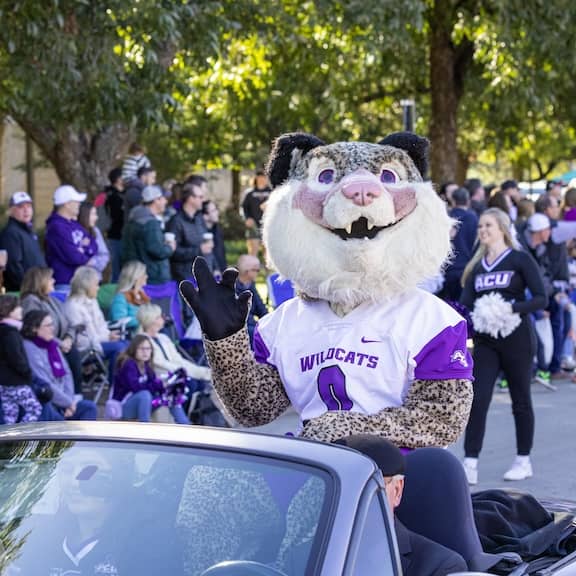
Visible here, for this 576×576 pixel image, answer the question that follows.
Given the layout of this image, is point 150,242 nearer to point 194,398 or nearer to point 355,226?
point 194,398

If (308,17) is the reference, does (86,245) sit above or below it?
below

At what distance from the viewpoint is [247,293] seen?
4.23 meters

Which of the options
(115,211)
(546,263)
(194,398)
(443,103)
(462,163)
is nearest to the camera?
(194,398)

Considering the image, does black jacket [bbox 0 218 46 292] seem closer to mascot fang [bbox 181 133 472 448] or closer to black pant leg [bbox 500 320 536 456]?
black pant leg [bbox 500 320 536 456]

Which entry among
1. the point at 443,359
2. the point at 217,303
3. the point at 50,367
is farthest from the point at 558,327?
the point at 217,303

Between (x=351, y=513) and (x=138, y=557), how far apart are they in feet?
1.75

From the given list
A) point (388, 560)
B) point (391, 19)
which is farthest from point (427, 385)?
point (391, 19)

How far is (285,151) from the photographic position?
4.93 meters

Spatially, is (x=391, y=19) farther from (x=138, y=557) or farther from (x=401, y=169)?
(x=138, y=557)

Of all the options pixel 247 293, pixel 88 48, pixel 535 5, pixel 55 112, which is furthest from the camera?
pixel 535 5

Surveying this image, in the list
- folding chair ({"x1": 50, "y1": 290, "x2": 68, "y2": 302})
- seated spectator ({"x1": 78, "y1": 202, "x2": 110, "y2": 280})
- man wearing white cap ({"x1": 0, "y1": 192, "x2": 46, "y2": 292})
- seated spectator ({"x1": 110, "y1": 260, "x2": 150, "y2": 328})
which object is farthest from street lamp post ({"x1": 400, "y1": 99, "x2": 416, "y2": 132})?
folding chair ({"x1": 50, "y1": 290, "x2": 68, "y2": 302})

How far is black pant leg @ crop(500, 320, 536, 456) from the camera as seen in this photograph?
7852 millimetres

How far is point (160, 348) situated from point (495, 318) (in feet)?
9.17

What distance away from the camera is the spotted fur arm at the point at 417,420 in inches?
161
